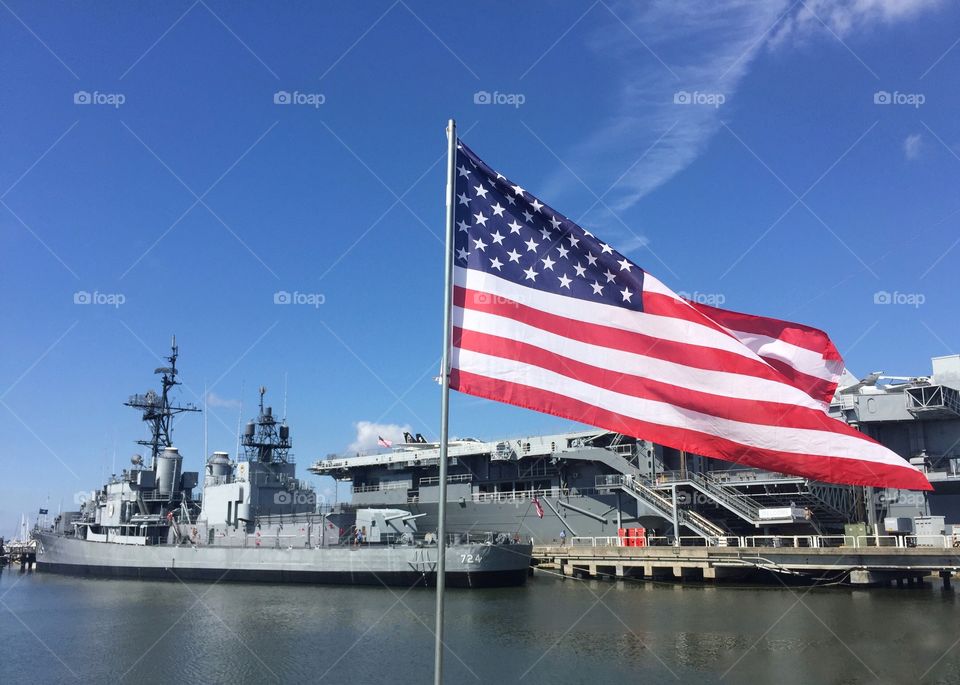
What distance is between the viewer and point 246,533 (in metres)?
46.2

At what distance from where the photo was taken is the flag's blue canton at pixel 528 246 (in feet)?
28.7

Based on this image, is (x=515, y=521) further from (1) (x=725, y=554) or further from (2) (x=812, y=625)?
(2) (x=812, y=625)

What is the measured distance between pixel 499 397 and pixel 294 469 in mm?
47523

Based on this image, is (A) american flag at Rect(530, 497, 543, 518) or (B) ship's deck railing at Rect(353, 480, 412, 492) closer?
(A) american flag at Rect(530, 497, 543, 518)

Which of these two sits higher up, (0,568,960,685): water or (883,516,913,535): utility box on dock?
(883,516,913,535): utility box on dock

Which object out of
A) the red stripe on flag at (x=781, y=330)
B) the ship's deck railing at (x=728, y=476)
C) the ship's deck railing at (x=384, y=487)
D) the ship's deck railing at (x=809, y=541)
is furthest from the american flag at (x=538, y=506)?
the red stripe on flag at (x=781, y=330)

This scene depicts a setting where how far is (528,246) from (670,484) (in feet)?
120

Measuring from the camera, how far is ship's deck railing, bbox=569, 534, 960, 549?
32031 mm

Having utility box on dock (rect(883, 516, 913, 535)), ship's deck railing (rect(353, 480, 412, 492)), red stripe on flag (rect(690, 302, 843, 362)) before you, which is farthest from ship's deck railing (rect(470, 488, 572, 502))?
red stripe on flag (rect(690, 302, 843, 362))

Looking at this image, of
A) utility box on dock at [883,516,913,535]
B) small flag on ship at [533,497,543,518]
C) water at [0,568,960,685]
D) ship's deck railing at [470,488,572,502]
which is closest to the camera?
water at [0,568,960,685]

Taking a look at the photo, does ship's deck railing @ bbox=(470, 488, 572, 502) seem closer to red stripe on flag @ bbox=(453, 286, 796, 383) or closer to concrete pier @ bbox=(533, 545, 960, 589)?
concrete pier @ bbox=(533, 545, 960, 589)

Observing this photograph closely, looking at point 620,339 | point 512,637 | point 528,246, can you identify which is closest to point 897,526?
point 512,637

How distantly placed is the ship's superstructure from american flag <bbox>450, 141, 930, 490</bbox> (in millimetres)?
32112

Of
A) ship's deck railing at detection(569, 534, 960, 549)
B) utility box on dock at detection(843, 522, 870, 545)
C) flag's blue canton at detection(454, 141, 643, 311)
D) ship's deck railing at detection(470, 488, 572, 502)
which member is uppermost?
flag's blue canton at detection(454, 141, 643, 311)
